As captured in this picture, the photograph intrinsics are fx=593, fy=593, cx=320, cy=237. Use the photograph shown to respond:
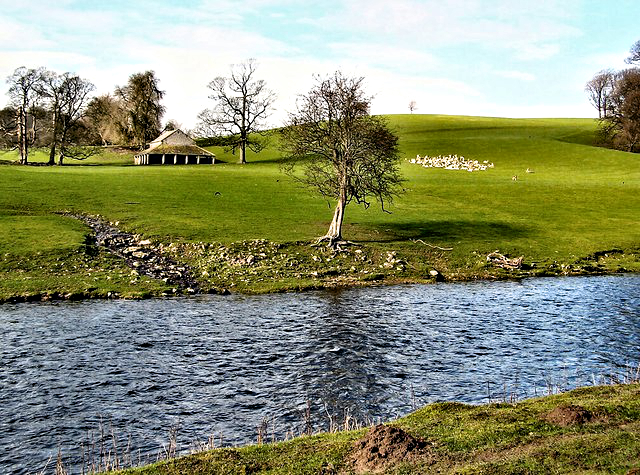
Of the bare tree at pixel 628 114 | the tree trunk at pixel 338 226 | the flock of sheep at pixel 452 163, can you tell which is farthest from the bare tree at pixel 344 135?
the bare tree at pixel 628 114

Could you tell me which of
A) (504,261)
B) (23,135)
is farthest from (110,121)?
(504,261)

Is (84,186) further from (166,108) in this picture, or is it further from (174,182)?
(166,108)

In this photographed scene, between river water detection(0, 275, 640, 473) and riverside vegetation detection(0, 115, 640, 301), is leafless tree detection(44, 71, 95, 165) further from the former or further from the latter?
river water detection(0, 275, 640, 473)

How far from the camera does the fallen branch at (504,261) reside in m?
42.2

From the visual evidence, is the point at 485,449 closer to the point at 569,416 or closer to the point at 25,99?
the point at 569,416

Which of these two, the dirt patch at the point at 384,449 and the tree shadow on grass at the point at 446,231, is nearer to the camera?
the dirt patch at the point at 384,449

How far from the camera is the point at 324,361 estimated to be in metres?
21.8

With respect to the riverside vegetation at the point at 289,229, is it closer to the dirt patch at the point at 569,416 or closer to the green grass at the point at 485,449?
the green grass at the point at 485,449

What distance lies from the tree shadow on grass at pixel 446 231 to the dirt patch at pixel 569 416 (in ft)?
109

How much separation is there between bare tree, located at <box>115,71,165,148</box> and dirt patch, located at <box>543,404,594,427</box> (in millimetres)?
133872

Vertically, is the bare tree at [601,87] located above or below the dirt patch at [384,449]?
above

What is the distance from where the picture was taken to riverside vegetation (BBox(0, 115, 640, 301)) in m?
36.6

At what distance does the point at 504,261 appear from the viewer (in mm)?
43031

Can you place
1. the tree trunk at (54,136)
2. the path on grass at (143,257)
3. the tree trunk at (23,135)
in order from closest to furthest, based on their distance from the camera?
1. the path on grass at (143,257)
2. the tree trunk at (23,135)
3. the tree trunk at (54,136)
